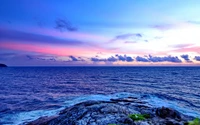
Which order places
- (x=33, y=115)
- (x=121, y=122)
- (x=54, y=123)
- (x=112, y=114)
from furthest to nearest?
1. (x=33, y=115)
2. (x=54, y=123)
3. (x=112, y=114)
4. (x=121, y=122)

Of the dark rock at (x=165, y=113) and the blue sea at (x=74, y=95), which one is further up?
the dark rock at (x=165, y=113)

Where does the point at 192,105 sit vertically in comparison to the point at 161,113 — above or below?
below

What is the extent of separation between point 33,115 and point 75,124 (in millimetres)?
16049

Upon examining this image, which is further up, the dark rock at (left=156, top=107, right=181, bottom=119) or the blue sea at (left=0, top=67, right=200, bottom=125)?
the dark rock at (left=156, top=107, right=181, bottom=119)

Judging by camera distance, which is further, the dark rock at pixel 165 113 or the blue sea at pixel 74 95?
the blue sea at pixel 74 95

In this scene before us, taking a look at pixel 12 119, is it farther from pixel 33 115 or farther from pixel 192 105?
pixel 192 105

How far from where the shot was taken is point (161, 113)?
20359mm

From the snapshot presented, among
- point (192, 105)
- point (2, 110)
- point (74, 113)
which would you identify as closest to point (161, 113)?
point (74, 113)

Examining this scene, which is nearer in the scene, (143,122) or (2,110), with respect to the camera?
(143,122)

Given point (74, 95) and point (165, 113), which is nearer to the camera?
point (165, 113)

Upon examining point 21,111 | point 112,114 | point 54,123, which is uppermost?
point 112,114

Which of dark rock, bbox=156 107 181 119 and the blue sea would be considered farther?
the blue sea

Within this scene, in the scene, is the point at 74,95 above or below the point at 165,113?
below

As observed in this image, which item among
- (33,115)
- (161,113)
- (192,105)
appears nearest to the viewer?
(161,113)
